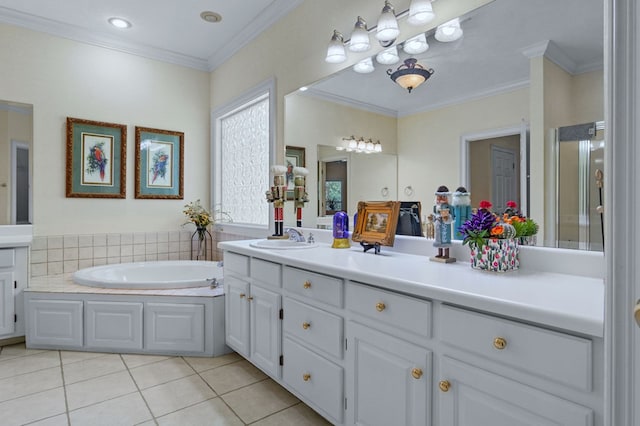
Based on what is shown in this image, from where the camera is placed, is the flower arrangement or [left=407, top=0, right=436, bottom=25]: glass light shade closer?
[left=407, top=0, right=436, bottom=25]: glass light shade

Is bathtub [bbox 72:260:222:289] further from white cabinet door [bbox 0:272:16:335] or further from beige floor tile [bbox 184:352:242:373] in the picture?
beige floor tile [bbox 184:352:242:373]

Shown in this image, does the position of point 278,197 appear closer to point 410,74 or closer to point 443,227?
point 410,74

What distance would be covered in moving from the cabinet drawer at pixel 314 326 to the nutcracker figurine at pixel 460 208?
2.32 feet

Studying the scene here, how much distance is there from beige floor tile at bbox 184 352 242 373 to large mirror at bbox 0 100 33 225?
2.05 metres

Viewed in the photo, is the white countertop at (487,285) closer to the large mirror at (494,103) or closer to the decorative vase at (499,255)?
the decorative vase at (499,255)

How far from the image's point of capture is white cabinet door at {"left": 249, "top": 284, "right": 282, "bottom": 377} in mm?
1960

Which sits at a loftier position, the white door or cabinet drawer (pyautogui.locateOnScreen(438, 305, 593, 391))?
the white door

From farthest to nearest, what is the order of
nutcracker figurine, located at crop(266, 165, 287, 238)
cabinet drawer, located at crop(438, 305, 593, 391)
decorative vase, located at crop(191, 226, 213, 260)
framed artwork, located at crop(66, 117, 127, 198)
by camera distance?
decorative vase, located at crop(191, 226, 213, 260), framed artwork, located at crop(66, 117, 127, 198), nutcracker figurine, located at crop(266, 165, 287, 238), cabinet drawer, located at crop(438, 305, 593, 391)

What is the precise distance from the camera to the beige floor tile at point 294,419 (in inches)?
71.7

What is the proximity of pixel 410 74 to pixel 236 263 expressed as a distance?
154 cm

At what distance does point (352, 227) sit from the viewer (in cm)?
232

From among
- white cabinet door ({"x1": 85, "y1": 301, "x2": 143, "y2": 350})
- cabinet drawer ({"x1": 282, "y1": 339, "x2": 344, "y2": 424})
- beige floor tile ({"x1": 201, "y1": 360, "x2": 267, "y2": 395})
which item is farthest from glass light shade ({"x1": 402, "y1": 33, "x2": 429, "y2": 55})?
white cabinet door ({"x1": 85, "y1": 301, "x2": 143, "y2": 350})

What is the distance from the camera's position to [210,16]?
3.04 meters

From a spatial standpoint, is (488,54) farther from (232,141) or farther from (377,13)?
(232,141)
